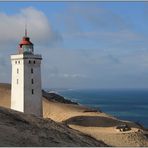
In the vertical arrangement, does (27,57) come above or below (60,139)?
above

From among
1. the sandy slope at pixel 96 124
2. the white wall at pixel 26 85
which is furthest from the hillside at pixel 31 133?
the white wall at pixel 26 85

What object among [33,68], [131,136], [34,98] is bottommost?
[131,136]

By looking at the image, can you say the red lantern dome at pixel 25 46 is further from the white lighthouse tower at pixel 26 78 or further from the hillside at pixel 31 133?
the hillside at pixel 31 133

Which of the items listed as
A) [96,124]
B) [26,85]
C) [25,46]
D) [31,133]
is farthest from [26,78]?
[31,133]

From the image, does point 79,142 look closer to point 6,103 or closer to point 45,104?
point 45,104

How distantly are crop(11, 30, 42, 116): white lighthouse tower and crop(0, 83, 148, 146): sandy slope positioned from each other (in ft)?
17.2

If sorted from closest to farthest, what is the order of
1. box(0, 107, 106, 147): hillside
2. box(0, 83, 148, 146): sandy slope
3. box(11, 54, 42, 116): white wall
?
box(0, 107, 106, 147): hillside
box(0, 83, 148, 146): sandy slope
box(11, 54, 42, 116): white wall

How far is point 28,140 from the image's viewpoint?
24422 millimetres

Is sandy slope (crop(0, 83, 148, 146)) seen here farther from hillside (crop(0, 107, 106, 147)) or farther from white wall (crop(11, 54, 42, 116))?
hillside (crop(0, 107, 106, 147))

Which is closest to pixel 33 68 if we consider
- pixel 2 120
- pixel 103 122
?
pixel 103 122

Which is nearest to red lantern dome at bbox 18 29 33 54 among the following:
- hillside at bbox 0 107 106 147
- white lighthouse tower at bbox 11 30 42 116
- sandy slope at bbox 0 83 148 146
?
white lighthouse tower at bbox 11 30 42 116

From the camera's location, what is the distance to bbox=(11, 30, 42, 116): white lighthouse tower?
1679 inches

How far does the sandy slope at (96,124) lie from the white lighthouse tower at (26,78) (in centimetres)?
524

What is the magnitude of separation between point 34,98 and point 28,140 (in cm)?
1938
